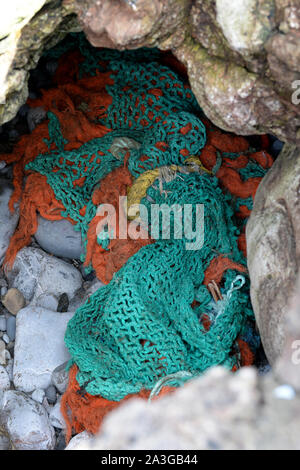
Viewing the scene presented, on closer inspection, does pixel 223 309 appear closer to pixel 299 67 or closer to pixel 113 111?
pixel 299 67

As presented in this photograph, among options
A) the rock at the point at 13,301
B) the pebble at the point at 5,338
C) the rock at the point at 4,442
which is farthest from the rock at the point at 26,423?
the rock at the point at 13,301

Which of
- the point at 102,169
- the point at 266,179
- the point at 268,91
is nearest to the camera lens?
the point at 268,91

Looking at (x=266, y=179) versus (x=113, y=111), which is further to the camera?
(x=113, y=111)

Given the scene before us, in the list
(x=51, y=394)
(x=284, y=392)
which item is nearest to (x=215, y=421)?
(x=284, y=392)

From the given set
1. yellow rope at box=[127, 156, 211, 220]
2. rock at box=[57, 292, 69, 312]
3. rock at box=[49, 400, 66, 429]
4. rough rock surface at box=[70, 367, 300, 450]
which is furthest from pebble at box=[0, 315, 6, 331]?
rough rock surface at box=[70, 367, 300, 450]

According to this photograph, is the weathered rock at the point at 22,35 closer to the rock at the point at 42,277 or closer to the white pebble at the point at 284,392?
the rock at the point at 42,277

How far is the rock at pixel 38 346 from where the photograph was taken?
277cm

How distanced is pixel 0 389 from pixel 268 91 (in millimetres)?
2045

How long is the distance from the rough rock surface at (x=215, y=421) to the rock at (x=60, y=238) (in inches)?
84.5

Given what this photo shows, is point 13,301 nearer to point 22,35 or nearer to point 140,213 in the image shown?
point 140,213

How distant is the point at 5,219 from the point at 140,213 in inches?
37.2

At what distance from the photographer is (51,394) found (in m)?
2.73

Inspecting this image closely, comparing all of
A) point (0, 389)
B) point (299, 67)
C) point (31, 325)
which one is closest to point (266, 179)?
point (299, 67)

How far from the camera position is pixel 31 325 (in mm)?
2895
